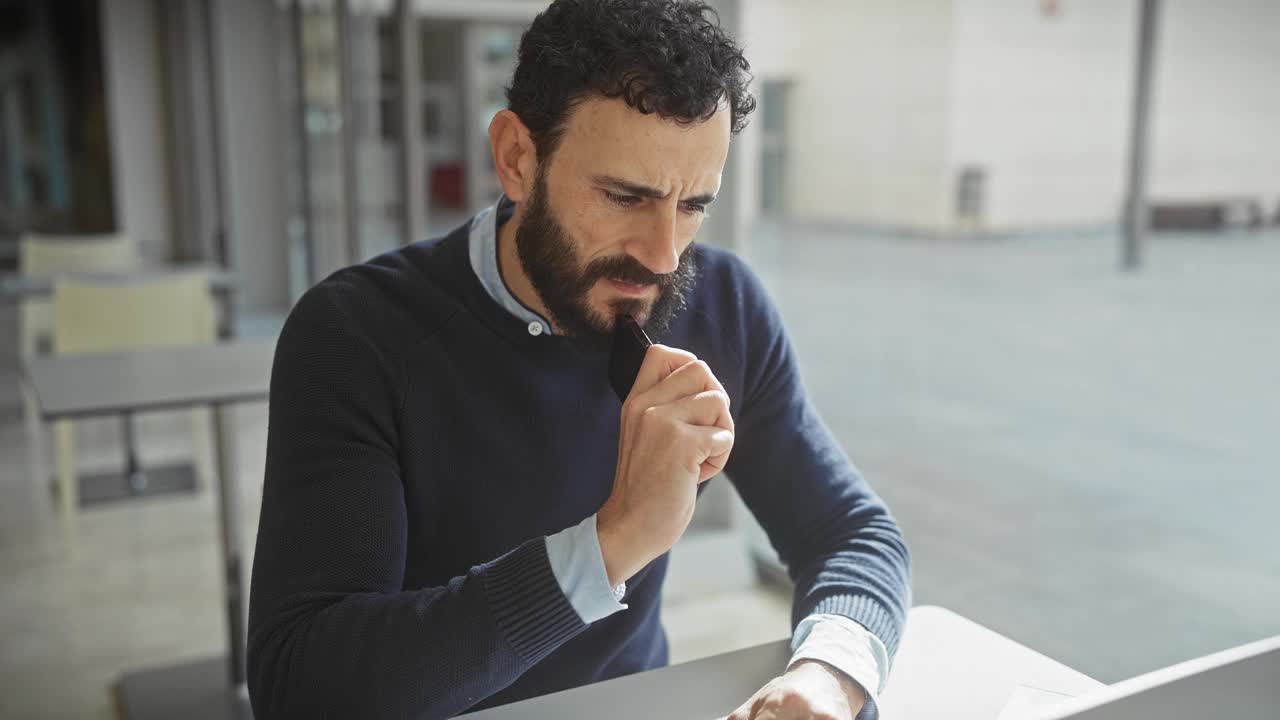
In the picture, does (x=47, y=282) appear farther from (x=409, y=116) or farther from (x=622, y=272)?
(x=622, y=272)

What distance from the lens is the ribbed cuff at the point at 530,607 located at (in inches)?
38.4

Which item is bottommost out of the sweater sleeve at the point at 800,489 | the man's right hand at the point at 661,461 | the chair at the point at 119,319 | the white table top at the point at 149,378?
the chair at the point at 119,319

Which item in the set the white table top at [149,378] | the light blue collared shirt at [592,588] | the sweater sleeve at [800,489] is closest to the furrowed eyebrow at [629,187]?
the light blue collared shirt at [592,588]

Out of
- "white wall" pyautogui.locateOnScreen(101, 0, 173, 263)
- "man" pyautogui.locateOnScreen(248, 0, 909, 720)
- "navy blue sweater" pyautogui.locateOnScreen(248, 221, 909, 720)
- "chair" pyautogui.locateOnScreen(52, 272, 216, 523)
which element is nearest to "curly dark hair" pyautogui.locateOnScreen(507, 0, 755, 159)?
"man" pyautogui.locateOnScreen(248, 0, 909, 720)

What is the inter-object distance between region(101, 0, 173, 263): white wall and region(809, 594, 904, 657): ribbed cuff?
Answer: 24.3ft

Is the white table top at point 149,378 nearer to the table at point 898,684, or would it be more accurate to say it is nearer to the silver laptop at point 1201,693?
the table at point 898,684

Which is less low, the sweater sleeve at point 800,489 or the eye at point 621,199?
the eye at point 621,199

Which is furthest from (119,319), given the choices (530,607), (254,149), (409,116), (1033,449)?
(254,149)

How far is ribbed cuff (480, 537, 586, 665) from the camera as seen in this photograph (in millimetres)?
976

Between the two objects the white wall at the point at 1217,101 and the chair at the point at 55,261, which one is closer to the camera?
the white wall at the point at 1217,101

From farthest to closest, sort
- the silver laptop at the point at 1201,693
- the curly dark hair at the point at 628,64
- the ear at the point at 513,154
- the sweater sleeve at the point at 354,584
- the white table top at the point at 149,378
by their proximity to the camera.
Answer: the white table top at the point at 149,378 → the ear at the point at 513,154 → the curly dark hair at the point at 628,64 → the sweater sleeve at the point at 354,584 → the silver laptop at the point at 1201,693

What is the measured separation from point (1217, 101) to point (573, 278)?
1100 mm

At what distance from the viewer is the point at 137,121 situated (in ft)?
25.6

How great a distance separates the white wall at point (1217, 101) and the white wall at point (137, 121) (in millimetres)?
7150
